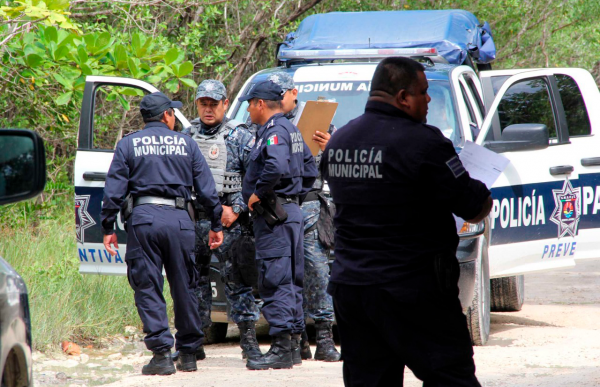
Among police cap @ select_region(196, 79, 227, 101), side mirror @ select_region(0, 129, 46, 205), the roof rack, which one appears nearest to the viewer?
side mirror @ select_region(0, 129, 46, 205)

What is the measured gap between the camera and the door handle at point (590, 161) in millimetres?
6863

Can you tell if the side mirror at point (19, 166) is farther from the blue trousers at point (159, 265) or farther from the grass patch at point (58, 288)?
the grass patch at point (58, 288)

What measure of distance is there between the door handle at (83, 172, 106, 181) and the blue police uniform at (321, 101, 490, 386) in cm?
343

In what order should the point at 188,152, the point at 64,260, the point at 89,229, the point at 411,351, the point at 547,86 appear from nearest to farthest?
the point at 411,351, the point at 188,152, the point at 89,229, the point at 547,86, the point at 64,260

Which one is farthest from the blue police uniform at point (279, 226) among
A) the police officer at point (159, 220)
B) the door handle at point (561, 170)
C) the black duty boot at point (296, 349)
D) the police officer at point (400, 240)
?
the police officer at point (400, 240)

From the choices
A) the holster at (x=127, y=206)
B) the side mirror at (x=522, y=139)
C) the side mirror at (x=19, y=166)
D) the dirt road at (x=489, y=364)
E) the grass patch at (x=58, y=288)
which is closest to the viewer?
the side mirror at (x=19, y=166)

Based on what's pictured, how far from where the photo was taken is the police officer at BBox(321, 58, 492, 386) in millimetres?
3158

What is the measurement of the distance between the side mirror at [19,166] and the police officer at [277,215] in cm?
320

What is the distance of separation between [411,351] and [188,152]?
3.02m

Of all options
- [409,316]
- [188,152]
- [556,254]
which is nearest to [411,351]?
[409,316]

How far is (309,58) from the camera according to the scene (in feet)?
23.8

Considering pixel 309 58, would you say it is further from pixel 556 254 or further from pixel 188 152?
pixel 556 254

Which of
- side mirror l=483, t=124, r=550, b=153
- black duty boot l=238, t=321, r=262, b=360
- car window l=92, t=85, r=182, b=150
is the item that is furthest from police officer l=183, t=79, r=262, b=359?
car window l=92, t=85, r=182, b=150

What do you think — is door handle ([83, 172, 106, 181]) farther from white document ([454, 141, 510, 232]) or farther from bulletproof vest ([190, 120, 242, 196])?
white document ([454, 141, 510, 232])
